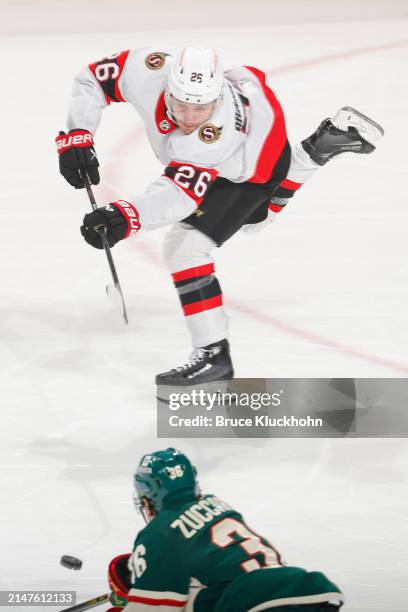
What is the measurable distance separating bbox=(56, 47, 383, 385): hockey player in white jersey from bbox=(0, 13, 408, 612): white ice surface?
1.33 feet

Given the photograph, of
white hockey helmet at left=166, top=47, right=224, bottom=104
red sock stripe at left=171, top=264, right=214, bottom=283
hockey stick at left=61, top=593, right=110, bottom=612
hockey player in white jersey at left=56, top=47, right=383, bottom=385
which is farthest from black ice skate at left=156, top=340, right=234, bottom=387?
hockey stick at left=61, top=593, right=110, bottom=612

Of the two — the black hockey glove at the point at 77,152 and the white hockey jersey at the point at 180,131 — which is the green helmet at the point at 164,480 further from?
the black hockey glove at the point at 77,152

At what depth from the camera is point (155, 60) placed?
4.01 m

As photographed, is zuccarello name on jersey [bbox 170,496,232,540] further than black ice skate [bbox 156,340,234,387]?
No

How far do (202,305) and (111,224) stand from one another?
558mm

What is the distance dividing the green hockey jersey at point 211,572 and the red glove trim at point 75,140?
1.99 m

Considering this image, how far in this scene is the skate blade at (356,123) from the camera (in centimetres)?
424

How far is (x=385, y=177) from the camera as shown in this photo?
6.06 metres

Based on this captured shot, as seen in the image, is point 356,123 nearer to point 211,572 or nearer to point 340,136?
point 340,136

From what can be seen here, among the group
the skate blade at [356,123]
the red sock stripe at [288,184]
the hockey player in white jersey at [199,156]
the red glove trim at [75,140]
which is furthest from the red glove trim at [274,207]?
the red glove trim at [75,140]

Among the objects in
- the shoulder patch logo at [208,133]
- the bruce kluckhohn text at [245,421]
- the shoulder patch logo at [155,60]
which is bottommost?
the bruce kluckhohn text at [245,421]

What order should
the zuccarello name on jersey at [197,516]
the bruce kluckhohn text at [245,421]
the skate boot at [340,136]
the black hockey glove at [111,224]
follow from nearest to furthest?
the zuccarello name on jersey at [197,516], the black hockey glove at [111,224], the bruce kluckhohn text at [245,421], the skate boot at [340,136]

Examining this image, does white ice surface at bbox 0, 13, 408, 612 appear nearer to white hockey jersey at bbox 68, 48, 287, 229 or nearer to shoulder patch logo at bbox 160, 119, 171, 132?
white hockey jersey at bbox 68, 48, 287, 229

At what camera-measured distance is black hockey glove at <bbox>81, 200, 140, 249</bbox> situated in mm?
3502
